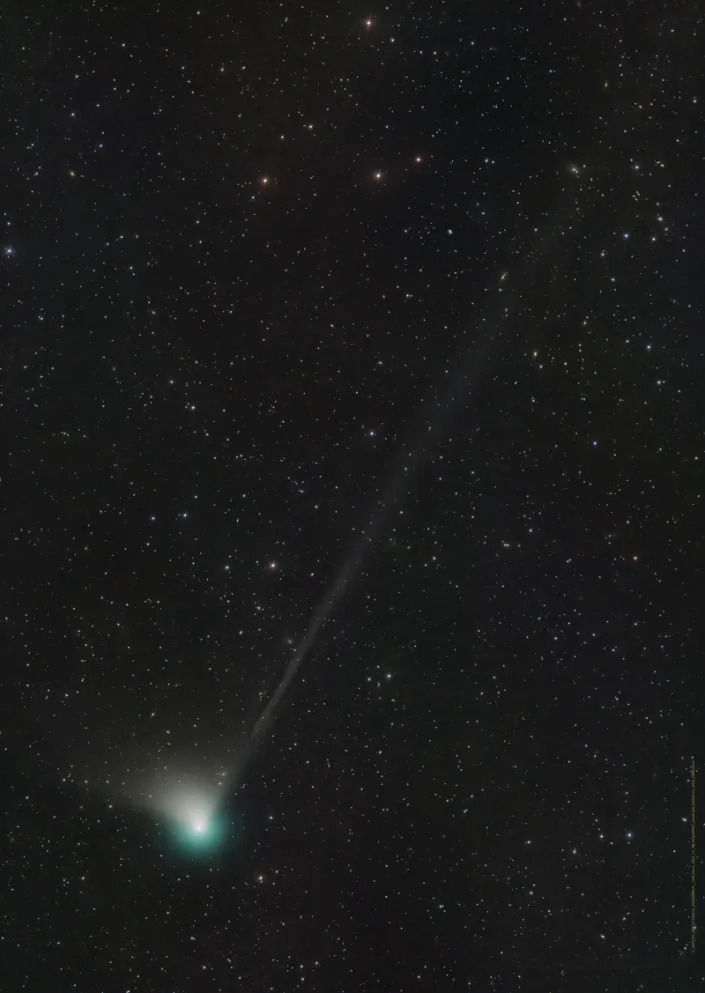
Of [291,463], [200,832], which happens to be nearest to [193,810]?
[200,832]

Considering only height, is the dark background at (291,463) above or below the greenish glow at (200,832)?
above

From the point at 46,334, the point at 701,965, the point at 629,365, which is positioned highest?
the point at 46,334

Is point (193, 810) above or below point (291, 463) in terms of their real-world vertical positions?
below

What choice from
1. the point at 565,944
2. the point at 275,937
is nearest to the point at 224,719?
the point at 275,937

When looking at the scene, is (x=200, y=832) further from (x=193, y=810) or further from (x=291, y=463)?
(x=291, y=463)

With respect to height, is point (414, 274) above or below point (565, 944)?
above

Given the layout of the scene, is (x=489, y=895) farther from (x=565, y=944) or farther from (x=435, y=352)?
(x=435, y=352)

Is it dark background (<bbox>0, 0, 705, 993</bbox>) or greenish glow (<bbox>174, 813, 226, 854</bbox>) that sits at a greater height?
dark background (<bbox>0, 0, 705, 993</bbox>)
